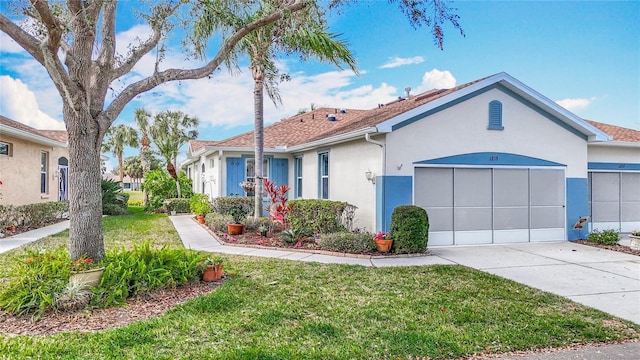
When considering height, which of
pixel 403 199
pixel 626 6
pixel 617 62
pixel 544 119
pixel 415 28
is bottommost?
pixel 403 199

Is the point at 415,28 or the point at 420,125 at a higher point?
the point at 415,28

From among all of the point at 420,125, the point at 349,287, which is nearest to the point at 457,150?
the point at 420,125

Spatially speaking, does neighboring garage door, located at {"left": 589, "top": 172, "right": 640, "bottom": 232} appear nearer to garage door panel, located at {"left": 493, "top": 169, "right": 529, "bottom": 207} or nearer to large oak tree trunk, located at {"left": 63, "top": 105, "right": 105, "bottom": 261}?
garage door panel, located at {"left": 493, "top": 169, "right": 529, "bottom": 207}

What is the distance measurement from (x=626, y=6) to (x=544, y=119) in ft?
15.3

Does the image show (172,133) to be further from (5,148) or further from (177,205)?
(5,148)

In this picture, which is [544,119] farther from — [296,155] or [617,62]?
[296,155]

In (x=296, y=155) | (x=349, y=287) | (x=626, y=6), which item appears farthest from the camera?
(x=296, y=155)

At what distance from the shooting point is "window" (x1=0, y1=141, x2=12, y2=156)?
13.8 meters

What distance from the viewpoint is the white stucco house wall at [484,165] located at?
33.5 ft

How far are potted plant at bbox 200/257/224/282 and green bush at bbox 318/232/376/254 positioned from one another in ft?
11.1

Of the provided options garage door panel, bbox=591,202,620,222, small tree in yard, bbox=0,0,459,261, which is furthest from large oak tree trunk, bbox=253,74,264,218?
garage door panel, bbox=591,202,620,222

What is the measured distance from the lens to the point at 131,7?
22.9 ft

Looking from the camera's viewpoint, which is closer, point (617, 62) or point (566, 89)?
point (617, 62)

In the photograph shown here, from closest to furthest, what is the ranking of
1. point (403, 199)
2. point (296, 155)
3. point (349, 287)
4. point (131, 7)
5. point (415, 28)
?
point (349, 287) < point (131, 7) < point (415, 28) < point (403, 199) < point (296, 155)
